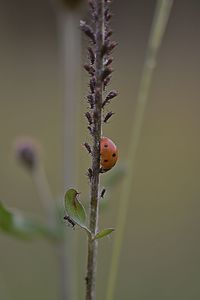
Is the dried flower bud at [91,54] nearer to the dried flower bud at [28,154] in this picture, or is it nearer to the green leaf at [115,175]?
the green leaf at [115,175]

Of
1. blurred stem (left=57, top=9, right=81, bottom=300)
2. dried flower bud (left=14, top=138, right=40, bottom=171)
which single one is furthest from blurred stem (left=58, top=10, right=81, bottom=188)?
dried flower bud (left=14, top=138, right=40, bottom=171)

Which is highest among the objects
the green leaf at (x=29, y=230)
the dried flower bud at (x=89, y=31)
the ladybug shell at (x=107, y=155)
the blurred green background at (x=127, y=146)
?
the dried flower bud at (x=89, y=31)

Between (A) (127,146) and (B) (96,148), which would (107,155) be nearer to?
(B) (96,148)

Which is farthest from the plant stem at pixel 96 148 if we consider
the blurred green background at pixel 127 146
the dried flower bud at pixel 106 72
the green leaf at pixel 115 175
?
the blurred green background at pixel 127 146

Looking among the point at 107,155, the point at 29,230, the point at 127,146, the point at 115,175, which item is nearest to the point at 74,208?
the point at 107,155

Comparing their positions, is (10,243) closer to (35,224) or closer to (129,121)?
(35,224)

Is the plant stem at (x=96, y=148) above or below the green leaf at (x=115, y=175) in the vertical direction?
above

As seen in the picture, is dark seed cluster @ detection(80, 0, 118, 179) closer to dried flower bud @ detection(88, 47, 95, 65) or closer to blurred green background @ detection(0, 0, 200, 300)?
dried flower bud @ detection(88, 47, 95, 65)
